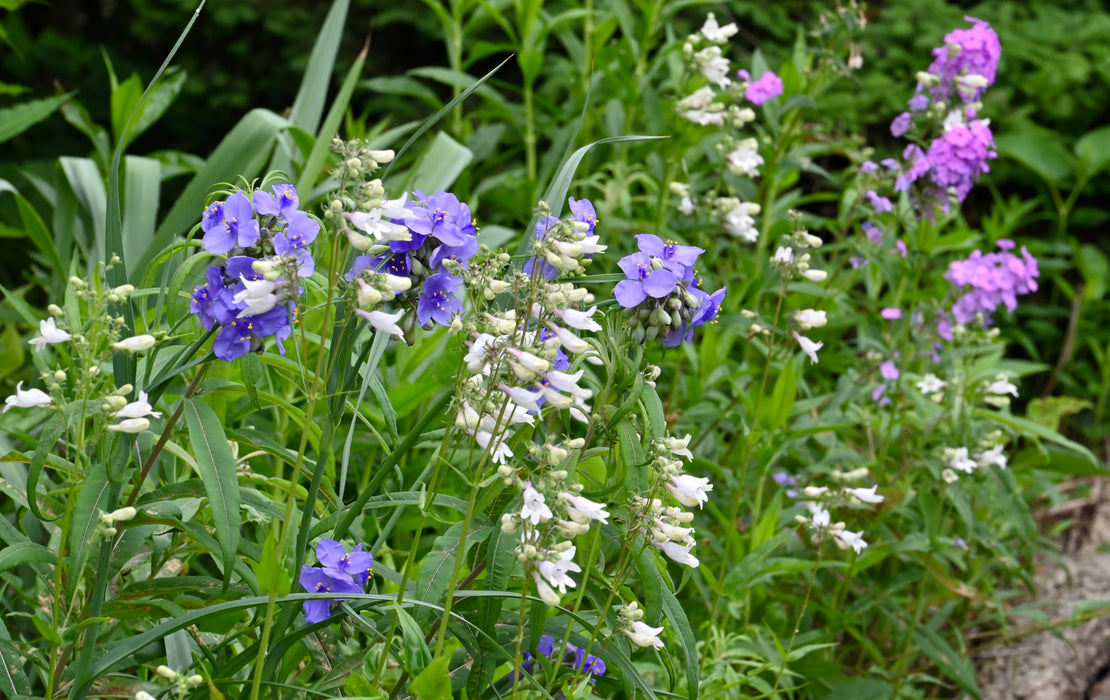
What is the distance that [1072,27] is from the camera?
458 cm

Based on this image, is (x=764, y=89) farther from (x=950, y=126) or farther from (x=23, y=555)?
(x=23, y=555)

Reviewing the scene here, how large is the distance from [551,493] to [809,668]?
1.44 meters

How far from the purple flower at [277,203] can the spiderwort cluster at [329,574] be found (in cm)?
46

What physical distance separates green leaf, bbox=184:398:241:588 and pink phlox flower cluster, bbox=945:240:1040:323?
2.17 m

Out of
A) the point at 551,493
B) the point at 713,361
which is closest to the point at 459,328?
the point at 551,493

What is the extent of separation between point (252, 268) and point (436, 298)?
0.77 ft

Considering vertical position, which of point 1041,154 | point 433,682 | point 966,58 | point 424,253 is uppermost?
point 424,253

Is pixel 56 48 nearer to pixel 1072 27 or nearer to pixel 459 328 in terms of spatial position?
pixel 459 328

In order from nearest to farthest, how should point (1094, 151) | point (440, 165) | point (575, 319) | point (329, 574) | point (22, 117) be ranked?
point (575, 319), point (329, 574), point (440, 165), point (22, 117), point (1094, 151)

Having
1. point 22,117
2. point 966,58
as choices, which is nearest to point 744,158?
point 966,58

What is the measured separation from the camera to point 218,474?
1198mm

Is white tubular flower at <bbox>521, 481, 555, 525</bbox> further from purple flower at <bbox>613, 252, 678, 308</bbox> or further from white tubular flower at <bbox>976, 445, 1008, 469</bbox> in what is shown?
white tubular flower at <bbox>976, 445, 1008, 469</bbox>

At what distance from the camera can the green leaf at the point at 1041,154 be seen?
442 cm

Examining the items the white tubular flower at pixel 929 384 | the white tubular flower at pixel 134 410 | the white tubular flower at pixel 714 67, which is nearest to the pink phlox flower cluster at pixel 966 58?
the white tubular flower at pixel 714 67
